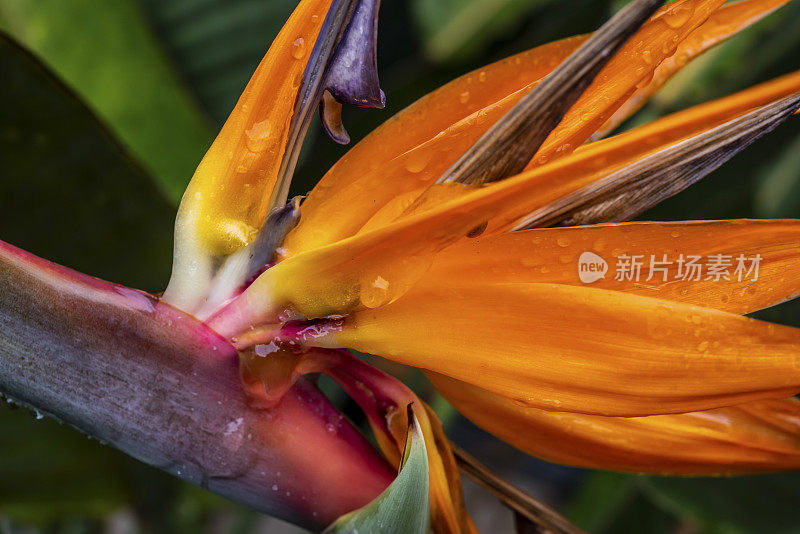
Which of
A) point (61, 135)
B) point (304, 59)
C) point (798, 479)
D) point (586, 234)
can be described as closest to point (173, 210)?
point (61, 135)

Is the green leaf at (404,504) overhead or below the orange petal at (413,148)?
below

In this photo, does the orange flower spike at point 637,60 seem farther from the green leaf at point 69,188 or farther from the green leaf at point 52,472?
the green leaf at point 52,472

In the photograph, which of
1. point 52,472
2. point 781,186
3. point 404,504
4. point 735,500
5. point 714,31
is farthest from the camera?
point 781,186

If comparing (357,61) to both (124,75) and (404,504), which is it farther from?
(124,75)

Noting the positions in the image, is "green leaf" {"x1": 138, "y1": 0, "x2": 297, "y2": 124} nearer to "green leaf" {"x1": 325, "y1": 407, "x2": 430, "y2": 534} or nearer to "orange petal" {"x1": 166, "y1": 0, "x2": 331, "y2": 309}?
"orange petal" {"x1": 166, "y1": 0, "x2": 331, "y2": 309}

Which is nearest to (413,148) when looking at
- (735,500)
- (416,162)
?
(416,162)

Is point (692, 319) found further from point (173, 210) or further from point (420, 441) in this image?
point (173, 210)

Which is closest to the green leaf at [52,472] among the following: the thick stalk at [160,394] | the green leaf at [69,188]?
the green leaf at [69,188]

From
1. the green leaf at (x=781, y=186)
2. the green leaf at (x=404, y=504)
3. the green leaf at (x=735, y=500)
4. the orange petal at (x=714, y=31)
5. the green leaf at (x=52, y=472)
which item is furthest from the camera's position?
the green leaf at (x=781, y=186)
